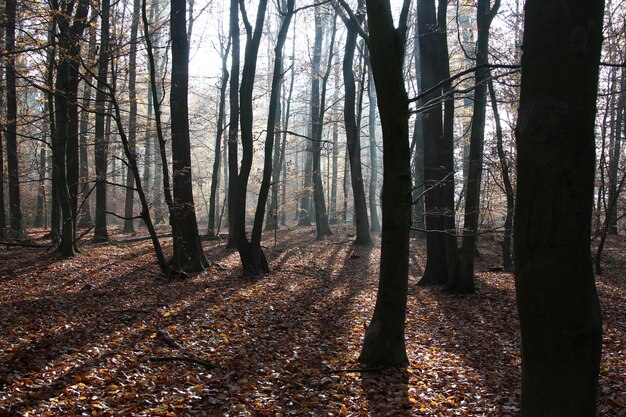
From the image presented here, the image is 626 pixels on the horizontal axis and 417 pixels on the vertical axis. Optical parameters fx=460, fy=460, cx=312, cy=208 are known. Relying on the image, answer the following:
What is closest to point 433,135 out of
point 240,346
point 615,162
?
point 240,346

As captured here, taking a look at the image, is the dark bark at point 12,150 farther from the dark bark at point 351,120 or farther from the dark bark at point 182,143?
the dark bark at point 351,120

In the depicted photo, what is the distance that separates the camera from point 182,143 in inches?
472

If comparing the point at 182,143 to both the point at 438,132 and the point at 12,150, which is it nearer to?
the point at 438,132

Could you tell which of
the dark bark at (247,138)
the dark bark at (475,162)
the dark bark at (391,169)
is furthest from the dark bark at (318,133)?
the dark bark at (391,169)

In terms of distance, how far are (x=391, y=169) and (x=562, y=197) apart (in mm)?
3377

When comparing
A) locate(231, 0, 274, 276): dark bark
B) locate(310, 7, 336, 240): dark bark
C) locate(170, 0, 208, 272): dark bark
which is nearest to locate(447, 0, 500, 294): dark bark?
locate(231, 0, 274, 276): dark bark

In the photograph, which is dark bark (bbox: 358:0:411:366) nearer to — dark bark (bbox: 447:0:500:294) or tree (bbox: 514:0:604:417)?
tree (bbox: 514:0:604:417)

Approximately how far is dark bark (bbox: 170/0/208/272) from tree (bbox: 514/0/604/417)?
1015 cm

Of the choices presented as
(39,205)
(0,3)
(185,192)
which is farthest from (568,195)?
(39,205)

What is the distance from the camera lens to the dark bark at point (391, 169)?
5.45m

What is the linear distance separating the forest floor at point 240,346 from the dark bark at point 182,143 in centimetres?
79

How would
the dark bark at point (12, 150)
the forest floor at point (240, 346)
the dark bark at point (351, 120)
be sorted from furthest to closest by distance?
1. the dark bark at point (351, 120)
2. the dark bark at point (12, 150)
3. the forest floor at point (240, 346)

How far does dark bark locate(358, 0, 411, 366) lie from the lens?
5449mm

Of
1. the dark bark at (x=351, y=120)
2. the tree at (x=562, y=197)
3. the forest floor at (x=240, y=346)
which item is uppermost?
the dark bark at (x=351, y=120)
